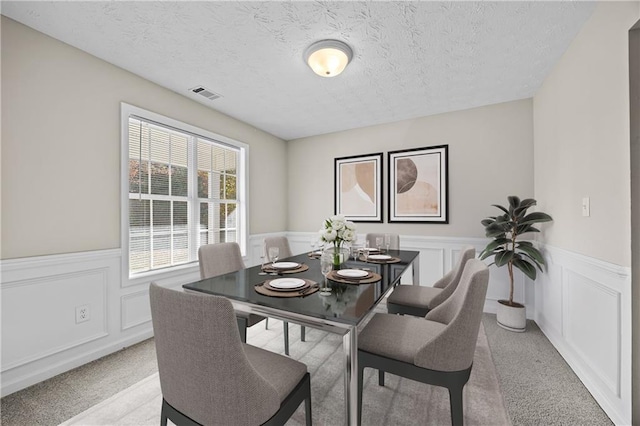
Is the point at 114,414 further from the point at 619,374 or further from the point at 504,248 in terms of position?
the point at 504,248

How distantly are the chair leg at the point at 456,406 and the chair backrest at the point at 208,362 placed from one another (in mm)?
821

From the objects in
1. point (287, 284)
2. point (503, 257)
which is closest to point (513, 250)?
point (503, 257)

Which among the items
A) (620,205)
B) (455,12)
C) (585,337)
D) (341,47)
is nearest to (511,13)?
(455,12)

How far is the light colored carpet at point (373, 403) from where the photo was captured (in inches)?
61.8

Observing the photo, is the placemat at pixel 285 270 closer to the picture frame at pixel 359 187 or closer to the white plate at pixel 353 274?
the white plate at pixel 353 274

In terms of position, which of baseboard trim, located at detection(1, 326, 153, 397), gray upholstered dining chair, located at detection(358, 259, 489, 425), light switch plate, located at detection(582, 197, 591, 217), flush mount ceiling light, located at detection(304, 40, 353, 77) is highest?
flush mount ceiling light, located at detection(304, 40, 353, 77)

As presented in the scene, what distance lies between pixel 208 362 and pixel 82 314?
2078 mm

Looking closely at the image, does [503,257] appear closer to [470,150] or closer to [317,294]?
[470,150]

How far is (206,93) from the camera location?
117 inches

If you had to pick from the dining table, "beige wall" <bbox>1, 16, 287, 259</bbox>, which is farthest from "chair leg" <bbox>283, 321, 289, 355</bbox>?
"beige wall" <bbox>1, 16, 287, 259</bbox>

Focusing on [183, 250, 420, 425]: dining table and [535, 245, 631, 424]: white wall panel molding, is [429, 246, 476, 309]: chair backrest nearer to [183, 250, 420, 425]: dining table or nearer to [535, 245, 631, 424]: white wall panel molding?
[183, 250, 420, 425]: dining table

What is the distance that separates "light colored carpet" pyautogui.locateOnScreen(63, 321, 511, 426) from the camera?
157 centimetres

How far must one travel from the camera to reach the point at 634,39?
1.49m

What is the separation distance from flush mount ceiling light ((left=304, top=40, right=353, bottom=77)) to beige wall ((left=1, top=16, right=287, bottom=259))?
1.77 meters
